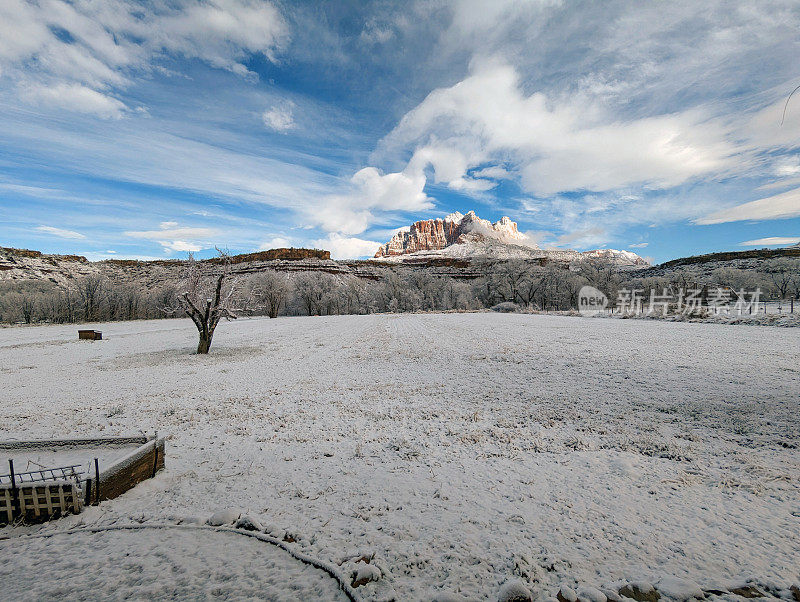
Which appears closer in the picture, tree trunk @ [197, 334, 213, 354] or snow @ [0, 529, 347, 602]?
snow @ [0, 529, 347, 602]

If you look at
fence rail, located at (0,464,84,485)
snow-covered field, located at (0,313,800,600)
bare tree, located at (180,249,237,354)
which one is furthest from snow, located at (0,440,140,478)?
bare tree, located at (180,249,237,354)

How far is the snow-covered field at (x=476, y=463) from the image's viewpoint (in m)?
3.29

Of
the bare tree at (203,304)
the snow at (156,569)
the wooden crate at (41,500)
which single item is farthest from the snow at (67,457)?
the bare tree at (203,304)

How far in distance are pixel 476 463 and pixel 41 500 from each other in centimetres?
536

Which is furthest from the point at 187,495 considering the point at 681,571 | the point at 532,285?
the point at 532,285

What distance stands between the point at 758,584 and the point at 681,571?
0.55m

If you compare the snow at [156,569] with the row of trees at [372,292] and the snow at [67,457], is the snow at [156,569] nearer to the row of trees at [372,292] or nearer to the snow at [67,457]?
the snow at [67,457]

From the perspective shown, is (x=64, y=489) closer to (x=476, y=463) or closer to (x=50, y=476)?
(x=50, y=476)

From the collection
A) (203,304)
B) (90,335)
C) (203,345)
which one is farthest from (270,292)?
(203,345)

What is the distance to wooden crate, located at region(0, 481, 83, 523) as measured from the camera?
12.0ft

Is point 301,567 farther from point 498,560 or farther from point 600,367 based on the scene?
point 600,367

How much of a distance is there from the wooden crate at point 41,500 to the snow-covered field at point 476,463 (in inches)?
6.8

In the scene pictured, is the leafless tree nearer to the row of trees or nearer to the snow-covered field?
the row of trees

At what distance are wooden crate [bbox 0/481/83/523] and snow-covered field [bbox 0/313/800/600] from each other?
0.17 metres
